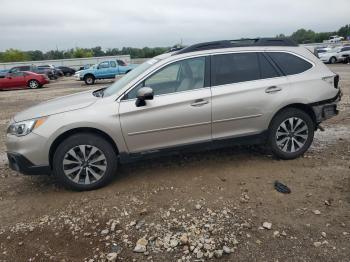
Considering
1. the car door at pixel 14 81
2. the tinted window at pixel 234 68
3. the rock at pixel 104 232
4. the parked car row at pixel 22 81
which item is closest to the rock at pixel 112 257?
the rock at pixel 104 232

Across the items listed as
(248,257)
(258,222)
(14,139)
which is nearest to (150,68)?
(14,139)

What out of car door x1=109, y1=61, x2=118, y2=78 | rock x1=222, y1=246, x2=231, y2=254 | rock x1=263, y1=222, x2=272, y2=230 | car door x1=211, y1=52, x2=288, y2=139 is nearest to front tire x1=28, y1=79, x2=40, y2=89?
car door x1=109, y1=61, x2=118, y2=78

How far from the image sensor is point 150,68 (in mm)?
5012

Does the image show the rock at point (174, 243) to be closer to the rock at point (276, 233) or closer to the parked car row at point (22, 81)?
the rock at point (276, 233)

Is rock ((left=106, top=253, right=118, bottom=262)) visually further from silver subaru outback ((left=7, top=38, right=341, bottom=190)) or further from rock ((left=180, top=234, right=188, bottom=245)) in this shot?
silver subaru outback ((left=7, top=38, right=341, bottom=190))

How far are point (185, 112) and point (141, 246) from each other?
1.95 metres

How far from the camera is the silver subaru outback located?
4.65 m

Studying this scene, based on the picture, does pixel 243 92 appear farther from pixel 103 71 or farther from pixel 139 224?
pixel 103 71

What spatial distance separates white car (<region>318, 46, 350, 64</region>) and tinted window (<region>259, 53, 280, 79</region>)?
30.1 metres

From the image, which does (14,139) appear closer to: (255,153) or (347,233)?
(255,153)

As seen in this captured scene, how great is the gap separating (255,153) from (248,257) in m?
2.81

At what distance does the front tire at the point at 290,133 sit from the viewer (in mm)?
5344

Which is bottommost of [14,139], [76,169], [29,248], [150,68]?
[29,248]

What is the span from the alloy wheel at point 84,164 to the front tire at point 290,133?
2461 millimetres
